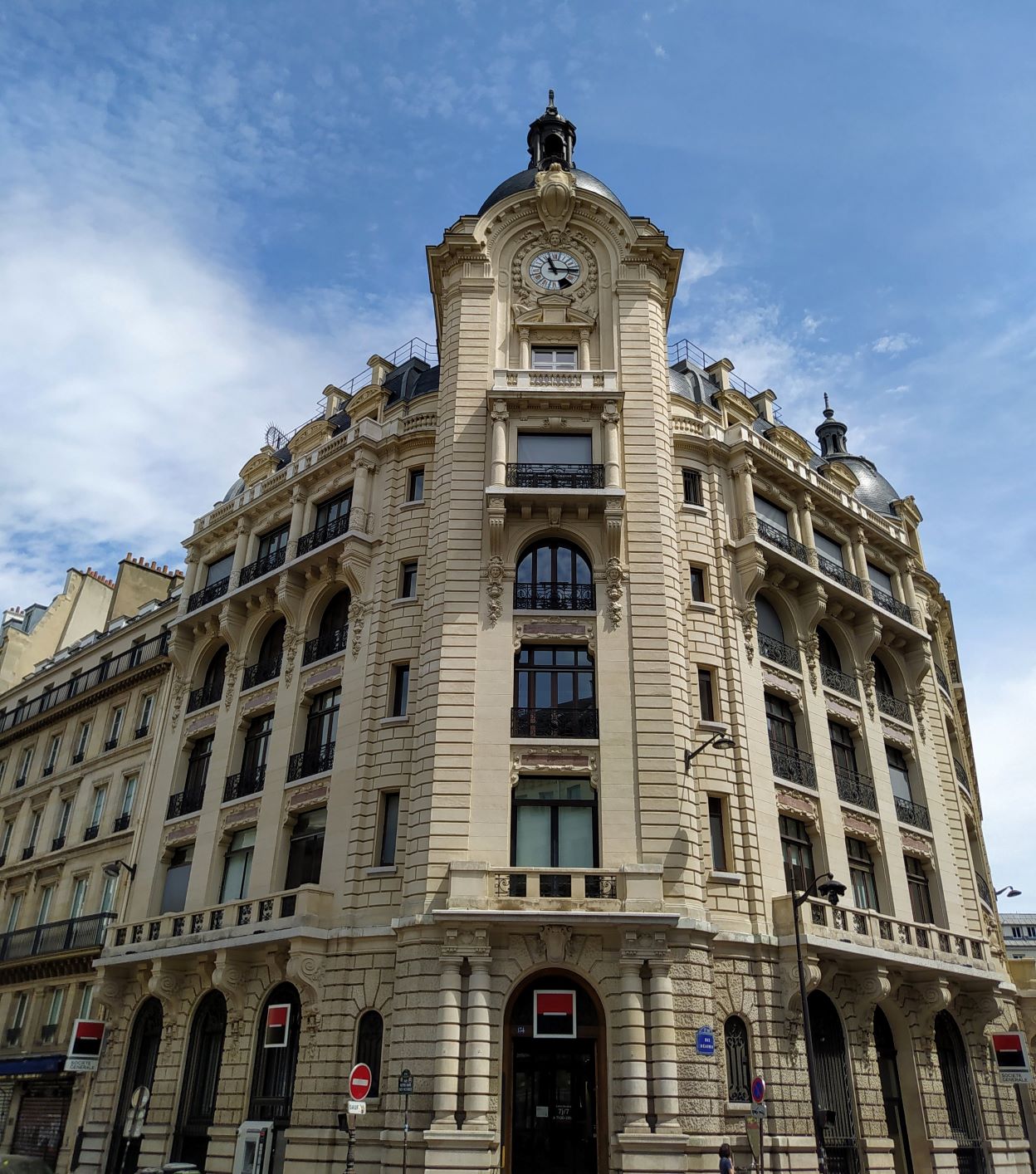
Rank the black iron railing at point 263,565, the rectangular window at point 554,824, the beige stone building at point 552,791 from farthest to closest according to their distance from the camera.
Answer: the black iron railing at point 263,565 → the rectangular window at point 554,824 → the beige stone building at point 552,791

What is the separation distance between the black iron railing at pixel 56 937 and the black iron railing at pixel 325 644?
441 inches

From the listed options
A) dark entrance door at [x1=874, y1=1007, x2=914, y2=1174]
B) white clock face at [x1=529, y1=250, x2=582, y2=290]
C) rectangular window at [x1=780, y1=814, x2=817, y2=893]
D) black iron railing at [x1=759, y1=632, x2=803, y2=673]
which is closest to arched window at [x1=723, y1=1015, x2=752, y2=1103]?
rectangular window at [x1=780, y1=814, x2=817, y2=893]

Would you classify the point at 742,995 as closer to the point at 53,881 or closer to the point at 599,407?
the point at 599,407

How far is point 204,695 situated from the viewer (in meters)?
35.2

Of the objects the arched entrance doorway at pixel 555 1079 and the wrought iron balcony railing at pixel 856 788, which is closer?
the arched entrance doorway at pixel 555 1079

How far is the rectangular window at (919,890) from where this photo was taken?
3147 cm

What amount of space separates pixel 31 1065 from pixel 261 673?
48.2 ft

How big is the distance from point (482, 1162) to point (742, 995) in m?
7.28

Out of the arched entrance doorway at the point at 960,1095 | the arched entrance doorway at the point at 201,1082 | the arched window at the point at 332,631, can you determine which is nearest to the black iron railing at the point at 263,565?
the arched window at the point at 332,631

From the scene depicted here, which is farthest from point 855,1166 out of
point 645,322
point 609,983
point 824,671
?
point 645,322

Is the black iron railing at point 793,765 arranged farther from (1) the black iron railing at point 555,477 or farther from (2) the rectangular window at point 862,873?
(1) the black iron railing at point 555,477

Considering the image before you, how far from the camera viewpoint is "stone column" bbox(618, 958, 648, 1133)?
21.2 meters

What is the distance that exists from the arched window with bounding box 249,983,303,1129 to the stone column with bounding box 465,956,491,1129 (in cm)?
579

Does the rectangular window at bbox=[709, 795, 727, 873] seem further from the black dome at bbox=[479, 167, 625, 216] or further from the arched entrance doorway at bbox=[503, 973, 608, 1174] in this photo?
the black dome at bbox=[479, 167, 625, 216]
